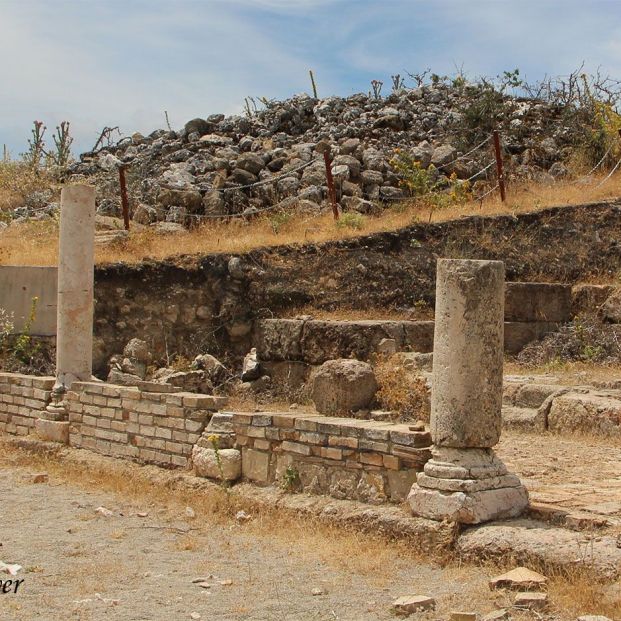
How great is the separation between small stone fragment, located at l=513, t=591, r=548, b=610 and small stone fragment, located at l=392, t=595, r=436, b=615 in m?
0.49

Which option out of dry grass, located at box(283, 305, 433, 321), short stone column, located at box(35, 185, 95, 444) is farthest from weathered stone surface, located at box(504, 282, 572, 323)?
short stone column, located at box(35, 185, 95, 444)

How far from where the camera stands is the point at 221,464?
8336 millimetres

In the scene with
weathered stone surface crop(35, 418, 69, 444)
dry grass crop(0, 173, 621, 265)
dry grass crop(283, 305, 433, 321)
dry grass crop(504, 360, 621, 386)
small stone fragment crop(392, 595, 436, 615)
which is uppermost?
dry grass crop(0, 173, 621, 265)

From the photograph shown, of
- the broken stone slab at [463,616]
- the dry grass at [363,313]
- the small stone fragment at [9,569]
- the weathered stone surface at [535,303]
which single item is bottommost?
the small stone fragment at [9,569]

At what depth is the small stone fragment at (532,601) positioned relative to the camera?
5.12 m

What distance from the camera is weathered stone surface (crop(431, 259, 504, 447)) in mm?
6707

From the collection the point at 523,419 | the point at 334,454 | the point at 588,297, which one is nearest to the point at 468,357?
the point at 334,454

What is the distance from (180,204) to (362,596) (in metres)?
15.0

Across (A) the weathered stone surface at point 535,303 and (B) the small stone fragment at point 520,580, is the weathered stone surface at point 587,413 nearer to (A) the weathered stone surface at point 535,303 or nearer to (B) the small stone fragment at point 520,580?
(A) the weathered stone surface at point 535,303

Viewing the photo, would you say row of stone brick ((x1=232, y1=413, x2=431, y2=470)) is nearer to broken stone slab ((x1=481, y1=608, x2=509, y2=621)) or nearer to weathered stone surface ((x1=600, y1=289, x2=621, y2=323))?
broken stone slab ((x1=481, y1=608, x2=509, y2=621))

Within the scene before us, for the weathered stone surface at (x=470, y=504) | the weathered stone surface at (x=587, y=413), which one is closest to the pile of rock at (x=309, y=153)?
the weathered stone surface at (x=587, y=413)

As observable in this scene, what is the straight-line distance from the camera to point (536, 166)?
2138 cm

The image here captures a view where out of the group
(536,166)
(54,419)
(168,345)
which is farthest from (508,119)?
(54,419)

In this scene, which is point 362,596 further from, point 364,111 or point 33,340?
point 364,111
